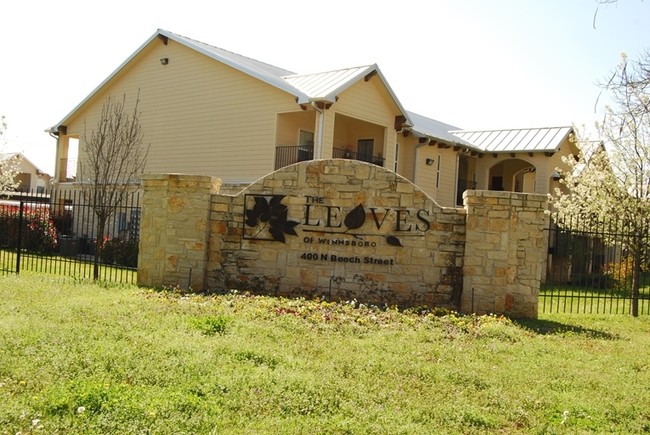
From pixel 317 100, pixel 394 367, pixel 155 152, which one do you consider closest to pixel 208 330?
pixel 394 367

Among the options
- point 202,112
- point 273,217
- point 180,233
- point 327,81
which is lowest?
point 180,233

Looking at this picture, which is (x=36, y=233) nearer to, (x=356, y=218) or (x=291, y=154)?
(x=291, y=154)

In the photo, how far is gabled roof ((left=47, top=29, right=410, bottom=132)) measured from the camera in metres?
18.7

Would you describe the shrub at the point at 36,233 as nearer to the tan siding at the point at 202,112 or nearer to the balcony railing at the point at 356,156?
the tan siding at the point at 202,112

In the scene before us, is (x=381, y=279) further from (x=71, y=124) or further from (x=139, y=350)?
(x=71, y=124)

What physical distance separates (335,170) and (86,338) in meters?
6.13

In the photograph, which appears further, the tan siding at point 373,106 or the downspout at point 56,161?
the downspout at point 56,161

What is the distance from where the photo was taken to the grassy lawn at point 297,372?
507cm

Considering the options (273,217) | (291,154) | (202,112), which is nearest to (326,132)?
(291,154)

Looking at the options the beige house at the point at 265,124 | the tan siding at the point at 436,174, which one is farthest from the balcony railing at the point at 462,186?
the tan siding at the point at 436,174

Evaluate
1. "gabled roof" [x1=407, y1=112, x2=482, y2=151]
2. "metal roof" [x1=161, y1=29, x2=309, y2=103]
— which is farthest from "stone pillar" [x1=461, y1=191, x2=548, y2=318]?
"gabled roof" [x1=407, y1=112, x2=482, y2=151]

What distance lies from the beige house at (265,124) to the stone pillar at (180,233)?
7239 millimetres

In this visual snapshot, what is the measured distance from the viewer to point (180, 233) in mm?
12109

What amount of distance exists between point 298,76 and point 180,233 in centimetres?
1126
